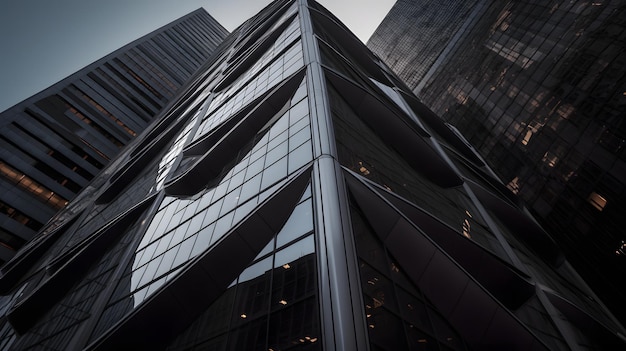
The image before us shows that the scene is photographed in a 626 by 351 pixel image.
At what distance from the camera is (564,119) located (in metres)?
→ 26.3

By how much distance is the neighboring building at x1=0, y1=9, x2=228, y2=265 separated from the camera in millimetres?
29734

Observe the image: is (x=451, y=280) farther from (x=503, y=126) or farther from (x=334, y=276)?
(x=503, y=126)

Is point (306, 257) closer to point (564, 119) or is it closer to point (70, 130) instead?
point (564, 119)

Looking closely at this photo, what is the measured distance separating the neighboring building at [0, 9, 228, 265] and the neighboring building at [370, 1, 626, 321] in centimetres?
4377

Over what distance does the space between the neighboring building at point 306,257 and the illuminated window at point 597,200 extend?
17.0 ft

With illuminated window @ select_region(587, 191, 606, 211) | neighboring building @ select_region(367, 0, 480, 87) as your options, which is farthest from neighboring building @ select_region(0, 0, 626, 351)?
A: neighboring building @ select_region(367, 0, 480, 87)

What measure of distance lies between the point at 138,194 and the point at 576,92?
109 ft

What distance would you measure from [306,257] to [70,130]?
3931 centimetres

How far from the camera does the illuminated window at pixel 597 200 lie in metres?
22.5

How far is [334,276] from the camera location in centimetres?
646

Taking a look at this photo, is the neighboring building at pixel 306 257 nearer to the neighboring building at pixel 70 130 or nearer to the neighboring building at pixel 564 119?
the neighboring building at pixel 564 119

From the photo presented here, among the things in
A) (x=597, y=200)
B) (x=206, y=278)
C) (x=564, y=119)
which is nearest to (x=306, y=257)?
(x=206, y=278)

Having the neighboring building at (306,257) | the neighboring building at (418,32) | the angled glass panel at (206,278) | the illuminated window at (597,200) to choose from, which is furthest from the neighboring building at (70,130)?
the neighboring building at (418,32)

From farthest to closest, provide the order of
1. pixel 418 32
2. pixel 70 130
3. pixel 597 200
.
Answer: pixel 418 32, pixel 70 130, pixel 597 200
